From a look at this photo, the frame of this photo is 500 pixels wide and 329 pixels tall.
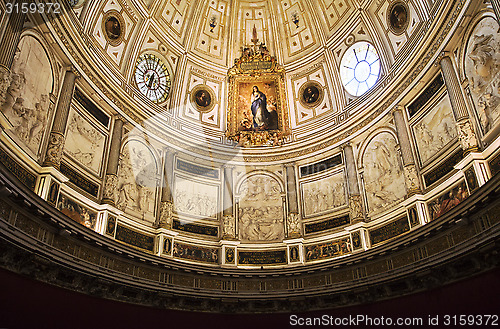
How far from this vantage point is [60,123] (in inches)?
528

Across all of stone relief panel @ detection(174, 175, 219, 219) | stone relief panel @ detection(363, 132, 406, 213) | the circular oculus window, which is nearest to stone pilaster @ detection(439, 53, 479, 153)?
stone relief panel @ detection(363, 132, 406, 213)

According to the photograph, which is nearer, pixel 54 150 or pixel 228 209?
pixel 54 150

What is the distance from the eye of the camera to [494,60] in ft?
38.4

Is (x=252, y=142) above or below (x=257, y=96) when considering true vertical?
below

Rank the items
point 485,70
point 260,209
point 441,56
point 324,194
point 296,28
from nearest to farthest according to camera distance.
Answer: point 485,70 → point 441,56 → point 324,194 → point 260,209 → point 296,28

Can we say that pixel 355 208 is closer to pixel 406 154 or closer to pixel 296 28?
pixel 406 154

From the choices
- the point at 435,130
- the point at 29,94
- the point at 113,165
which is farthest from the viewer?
the point at 113,165

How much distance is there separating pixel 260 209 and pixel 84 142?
891 cm

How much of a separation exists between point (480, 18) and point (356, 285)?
Answer: 10.3m

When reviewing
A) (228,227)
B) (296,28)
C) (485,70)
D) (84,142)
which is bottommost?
(228,227)

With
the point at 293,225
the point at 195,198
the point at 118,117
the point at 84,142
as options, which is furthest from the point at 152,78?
the point at 293,225

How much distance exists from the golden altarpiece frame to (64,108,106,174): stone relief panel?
718 centimetres

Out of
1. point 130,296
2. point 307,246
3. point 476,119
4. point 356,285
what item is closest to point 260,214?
point 307,246

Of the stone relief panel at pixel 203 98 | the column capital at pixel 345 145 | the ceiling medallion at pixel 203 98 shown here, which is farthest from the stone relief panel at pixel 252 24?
the column capital at pixel 345 145
